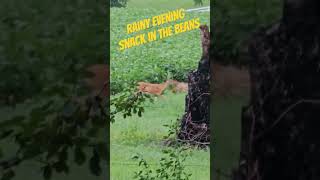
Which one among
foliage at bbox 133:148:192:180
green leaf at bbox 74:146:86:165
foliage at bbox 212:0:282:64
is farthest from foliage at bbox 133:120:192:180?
foliage at bbox 212:0:282:64

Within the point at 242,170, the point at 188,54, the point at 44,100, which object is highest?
the point at 188,54

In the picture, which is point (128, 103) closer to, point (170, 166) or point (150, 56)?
point (150, 56)

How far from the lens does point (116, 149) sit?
12.8 feet

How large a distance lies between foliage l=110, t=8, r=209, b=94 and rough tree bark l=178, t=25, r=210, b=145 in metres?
0.04

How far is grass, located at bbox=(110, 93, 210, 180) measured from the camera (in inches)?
154

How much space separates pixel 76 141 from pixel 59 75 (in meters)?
0.40

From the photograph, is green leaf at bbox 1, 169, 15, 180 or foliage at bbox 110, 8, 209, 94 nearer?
foliage at bbox 110, 8, 209, 94

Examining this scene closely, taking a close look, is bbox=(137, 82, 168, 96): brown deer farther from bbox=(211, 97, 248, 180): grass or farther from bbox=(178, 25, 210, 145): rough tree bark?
bbox=(211, 97, 248, 180): grass

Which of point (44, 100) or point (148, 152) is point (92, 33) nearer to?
point (44, 100)

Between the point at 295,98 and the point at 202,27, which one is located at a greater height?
the point at 202,27

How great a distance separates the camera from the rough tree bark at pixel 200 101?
388 cm

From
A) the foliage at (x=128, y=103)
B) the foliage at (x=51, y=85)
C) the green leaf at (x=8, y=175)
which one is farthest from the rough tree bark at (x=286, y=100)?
the green leaf at (x=8, y=175)

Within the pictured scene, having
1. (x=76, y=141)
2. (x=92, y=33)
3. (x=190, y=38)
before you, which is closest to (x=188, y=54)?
(x=190, y=38)

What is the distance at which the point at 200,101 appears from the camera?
388cm
